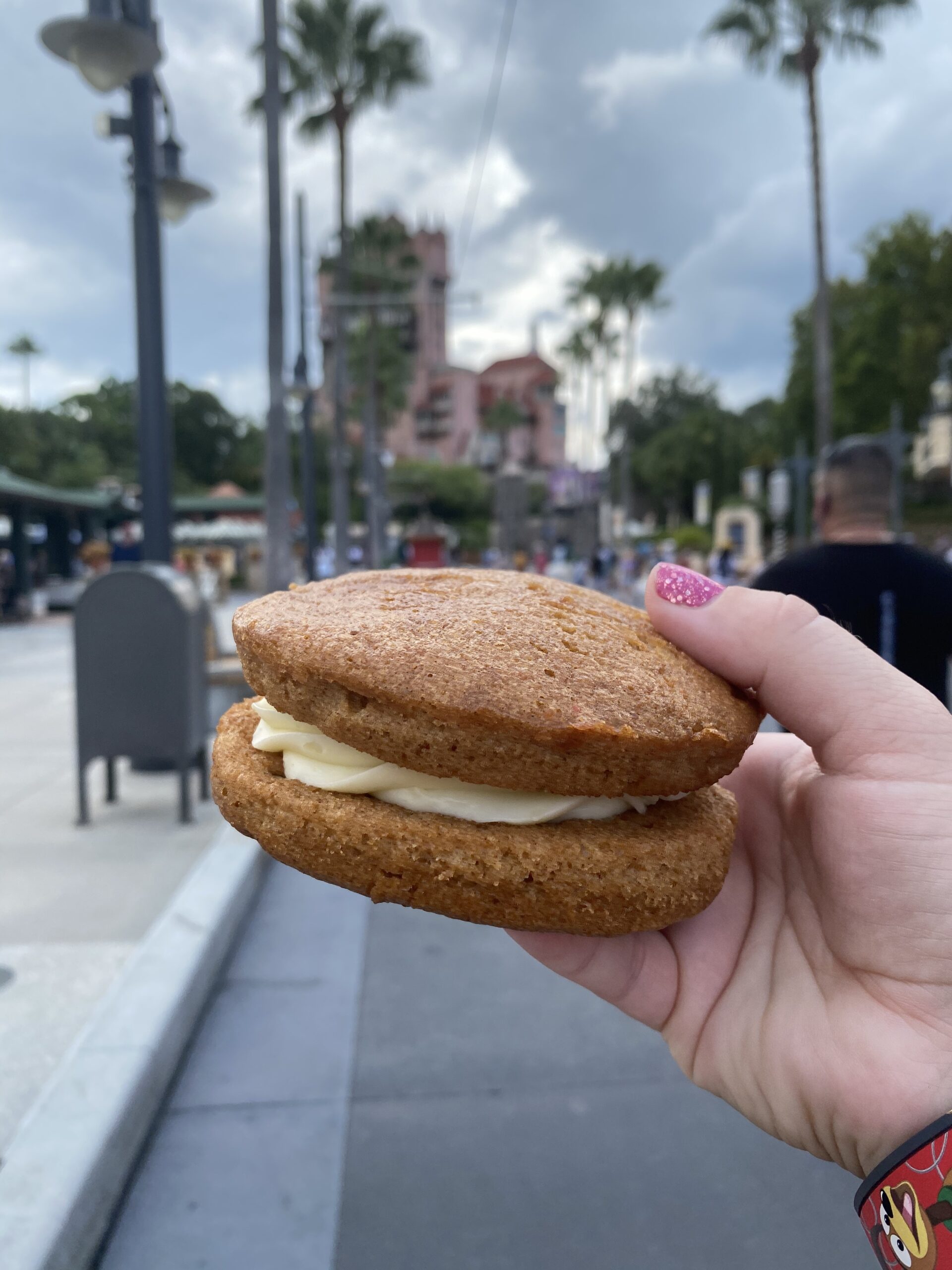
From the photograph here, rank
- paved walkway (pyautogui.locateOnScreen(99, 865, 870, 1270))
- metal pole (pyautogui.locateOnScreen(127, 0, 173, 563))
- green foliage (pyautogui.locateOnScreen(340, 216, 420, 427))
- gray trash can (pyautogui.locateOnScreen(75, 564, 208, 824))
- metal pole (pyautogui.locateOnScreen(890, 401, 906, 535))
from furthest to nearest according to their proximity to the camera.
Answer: green foliage (pyautogui.locateOnScreen(340, 216, 420, 427)), metal pole (pyautogui.locateOnScreen(890, 401, 906, 535)), metal pole (pyautogui.locateOnScreen(127, 0, 173, 563)), gray trash can (pyautogui.locateOnScreen(75, 564, 208, 824)), paved walkway (pyautogui.locateOnScreen(99, 865, 870, 1270))

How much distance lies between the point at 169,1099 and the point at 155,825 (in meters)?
2.85

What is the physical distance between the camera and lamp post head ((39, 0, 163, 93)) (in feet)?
18.6

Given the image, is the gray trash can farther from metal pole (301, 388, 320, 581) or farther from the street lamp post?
metal pole (301, 388, 320, 581)

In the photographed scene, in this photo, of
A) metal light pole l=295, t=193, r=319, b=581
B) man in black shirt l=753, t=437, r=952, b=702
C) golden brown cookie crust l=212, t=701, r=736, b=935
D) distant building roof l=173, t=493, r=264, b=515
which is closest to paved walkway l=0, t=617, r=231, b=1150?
golden brown cookie crust l=212, t=701, r=736, b=935

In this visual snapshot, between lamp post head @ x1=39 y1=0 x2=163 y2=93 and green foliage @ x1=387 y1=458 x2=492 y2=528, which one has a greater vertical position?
green foliage @ x1=387 y1=458 x2=492 y2=528

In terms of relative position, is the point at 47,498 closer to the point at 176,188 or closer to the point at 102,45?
the point at 176,188

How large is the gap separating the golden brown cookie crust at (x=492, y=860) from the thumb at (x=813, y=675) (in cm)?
36

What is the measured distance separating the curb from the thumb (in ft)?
6.79

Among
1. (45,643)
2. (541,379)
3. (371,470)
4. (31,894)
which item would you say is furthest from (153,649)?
(541,379)

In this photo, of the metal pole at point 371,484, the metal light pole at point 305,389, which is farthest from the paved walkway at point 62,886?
the metal pole at point 371,484

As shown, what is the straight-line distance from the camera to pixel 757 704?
1.77 metres

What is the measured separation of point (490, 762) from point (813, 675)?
2.39 feet

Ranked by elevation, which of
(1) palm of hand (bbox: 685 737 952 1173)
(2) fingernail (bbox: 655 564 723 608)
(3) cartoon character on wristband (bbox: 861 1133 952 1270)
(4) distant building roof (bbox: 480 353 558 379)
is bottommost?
(3) cartoon character on wristband (bbox: 861 1133 952 1270)

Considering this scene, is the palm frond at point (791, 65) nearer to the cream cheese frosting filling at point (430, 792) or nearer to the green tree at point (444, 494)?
the cream cheese frosting filling at point (430, 792)
